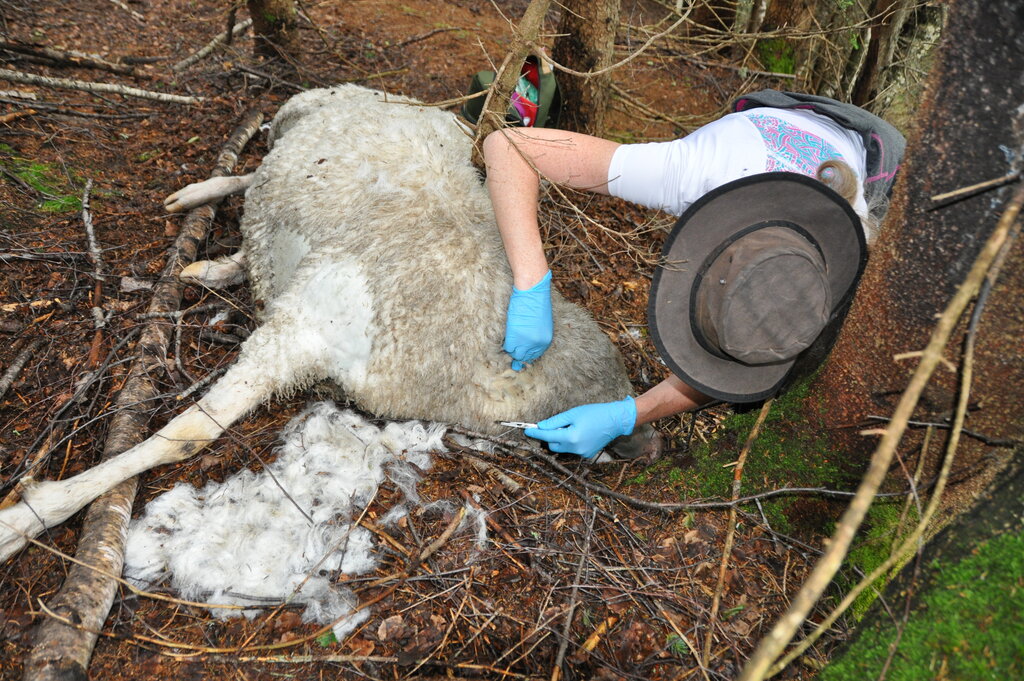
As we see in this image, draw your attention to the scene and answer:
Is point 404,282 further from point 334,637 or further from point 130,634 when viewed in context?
point 130,634

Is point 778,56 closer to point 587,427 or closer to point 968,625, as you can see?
point 587,427

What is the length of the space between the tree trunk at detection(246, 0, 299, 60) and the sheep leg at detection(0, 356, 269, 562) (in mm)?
3402

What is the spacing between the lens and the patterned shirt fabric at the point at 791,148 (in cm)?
234

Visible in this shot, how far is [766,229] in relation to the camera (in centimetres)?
211

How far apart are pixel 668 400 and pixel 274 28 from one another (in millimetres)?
4362

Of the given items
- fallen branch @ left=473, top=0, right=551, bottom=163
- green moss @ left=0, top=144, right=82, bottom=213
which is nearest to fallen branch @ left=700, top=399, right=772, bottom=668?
fallen branch @ left=473, top=0, right=551, bottom=163

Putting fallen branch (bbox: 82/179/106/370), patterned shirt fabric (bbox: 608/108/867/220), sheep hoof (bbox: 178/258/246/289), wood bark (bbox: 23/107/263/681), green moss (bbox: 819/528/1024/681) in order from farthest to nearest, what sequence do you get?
sheep hoof (bbox: 178/258/246/289)
fallen branch (bbox: 82/179/106/370)
patterned shirt fabric (bbox: 608/108/867/220)
wood bark (bbox: 23/107/263/681)
green moss (bbox: 819/528/1024/681)

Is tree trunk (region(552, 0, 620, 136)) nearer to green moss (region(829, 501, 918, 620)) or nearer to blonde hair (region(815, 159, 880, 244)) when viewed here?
blonde hair (region(815, 159, 880, 244))

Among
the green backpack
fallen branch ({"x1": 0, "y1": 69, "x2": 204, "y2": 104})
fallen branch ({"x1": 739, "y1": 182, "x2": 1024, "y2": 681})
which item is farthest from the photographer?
fallen branch ({"x1": 0, "y1": 69, "x2": 204, "y2": 104})

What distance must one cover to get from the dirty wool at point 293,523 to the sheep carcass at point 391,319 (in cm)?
18

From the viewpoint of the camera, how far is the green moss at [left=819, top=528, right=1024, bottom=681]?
135cm

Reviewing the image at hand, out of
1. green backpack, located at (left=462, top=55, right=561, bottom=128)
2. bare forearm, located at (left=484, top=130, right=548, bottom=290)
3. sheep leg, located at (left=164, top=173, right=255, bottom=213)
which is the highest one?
green backpack, located at (left=462, top=55, right=561, bottom=128)

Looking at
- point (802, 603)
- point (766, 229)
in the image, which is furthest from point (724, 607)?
point (766, 229)

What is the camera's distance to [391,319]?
2650mm
